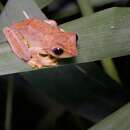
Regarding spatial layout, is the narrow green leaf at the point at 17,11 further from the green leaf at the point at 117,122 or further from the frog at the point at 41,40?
the green leaf at the point at 117,122

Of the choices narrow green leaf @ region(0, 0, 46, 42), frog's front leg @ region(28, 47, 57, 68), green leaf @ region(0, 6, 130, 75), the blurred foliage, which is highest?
narrow green leaf @ region(0, 0, 46, 42)

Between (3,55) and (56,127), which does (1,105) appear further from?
(3,55)

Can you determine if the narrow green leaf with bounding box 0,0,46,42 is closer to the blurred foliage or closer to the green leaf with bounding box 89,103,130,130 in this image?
the blurred foliage

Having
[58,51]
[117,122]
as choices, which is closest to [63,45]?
[58,51]

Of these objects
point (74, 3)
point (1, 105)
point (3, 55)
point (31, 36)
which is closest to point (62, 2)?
point (74, 3)

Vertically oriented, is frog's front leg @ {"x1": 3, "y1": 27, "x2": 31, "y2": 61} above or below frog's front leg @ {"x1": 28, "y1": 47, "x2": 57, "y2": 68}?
above

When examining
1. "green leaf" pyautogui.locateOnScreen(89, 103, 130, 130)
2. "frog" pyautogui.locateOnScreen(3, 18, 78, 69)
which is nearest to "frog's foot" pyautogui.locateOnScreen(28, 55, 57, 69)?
"frog" pyautogui.locateOnScreen(3, 18, 78, 69)

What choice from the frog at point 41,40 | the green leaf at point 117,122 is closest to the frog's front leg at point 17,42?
the frog at point 41,40
